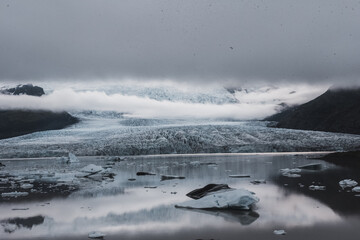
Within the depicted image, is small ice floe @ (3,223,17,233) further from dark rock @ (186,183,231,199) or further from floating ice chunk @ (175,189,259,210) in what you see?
dark rock @ (186,183,231,199)

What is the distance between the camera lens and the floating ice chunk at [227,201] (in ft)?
36.3

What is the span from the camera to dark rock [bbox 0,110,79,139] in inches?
4158

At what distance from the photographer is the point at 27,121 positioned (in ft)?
387

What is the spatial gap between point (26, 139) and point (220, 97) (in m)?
86.6

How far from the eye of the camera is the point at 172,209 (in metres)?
11.4

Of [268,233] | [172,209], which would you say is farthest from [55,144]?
[268,233]

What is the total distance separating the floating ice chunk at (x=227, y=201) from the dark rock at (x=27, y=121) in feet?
299

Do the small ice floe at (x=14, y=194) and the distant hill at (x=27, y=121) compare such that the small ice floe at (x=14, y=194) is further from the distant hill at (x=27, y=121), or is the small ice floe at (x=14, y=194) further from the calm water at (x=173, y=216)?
the distant hill at (x=27, y=121)

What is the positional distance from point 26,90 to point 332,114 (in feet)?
349

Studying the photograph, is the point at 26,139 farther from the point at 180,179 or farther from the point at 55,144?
the point at 180,179

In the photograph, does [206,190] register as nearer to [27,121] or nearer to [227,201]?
[227,201]

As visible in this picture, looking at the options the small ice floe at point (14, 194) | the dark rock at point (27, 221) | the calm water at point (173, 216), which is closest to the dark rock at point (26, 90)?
the small ice floe at point (14, 194)

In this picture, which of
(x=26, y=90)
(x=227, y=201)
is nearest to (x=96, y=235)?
(x=227, y=201)

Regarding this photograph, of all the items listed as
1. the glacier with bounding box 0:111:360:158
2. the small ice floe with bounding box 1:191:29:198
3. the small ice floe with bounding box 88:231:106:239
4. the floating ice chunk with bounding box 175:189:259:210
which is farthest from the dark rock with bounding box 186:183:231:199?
the glacier with bounding box 0:111:360:158
